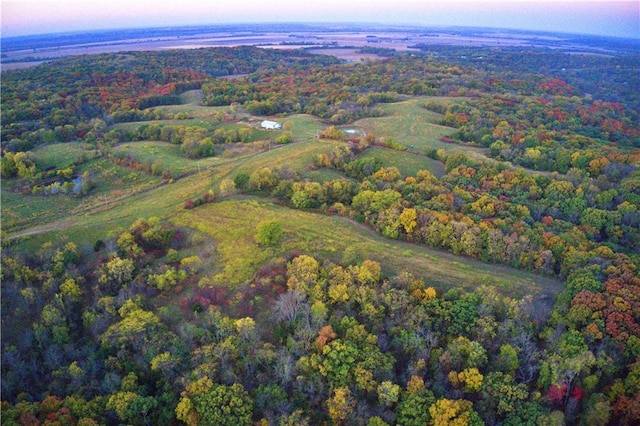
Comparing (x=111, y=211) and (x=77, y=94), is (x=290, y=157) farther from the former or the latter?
(x=77, y=94)

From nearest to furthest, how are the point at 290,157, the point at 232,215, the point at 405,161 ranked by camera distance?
the point at 232,215
the point at 290,157
the point at 405,161

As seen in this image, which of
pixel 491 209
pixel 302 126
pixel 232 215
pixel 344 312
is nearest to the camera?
pixel 344 312

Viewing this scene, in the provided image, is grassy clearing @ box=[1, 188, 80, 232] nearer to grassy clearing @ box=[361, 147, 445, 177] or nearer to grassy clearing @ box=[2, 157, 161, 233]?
grassy clearing @ box=[2, 157, 161, 233]

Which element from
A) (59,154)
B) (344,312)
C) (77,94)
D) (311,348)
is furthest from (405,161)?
(77,94)

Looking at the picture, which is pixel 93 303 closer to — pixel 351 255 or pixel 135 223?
pixel 135 223

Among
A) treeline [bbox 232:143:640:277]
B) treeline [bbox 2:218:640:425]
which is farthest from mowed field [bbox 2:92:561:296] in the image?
treeline [bbox 2:218:640:425]

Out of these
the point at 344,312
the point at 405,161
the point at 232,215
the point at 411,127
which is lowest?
the point at 344,312

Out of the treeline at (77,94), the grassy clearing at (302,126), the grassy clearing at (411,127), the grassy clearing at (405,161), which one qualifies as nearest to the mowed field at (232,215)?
the grassy clearing at (405,161)
